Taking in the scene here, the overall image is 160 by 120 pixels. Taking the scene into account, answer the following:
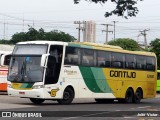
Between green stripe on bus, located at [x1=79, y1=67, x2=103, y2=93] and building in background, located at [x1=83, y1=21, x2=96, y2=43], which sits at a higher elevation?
building in background, located at [x1=83, y1=21, x2=96, y2=43]

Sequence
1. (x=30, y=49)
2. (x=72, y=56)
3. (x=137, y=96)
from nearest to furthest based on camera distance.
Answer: (x=30, y=49) → (x=72, y=56) → (x=137, y=96)

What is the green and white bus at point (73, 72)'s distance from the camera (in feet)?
76.0

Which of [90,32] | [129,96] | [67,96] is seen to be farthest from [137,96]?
[90,32]

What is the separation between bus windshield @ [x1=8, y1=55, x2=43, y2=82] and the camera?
2309 cm

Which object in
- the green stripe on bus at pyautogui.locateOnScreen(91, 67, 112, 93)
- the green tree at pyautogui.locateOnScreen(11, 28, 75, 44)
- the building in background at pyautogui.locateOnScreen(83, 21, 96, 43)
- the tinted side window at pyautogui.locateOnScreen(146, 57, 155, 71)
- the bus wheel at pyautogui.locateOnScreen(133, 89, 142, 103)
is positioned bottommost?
the bus wheel at pyautogui.locateOnScreen(133, 89, 142, 103)

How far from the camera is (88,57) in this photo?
84.7ft

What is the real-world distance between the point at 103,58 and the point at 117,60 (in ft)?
4.31

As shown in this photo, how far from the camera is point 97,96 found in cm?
2662

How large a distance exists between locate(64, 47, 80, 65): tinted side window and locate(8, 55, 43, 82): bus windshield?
1636mm

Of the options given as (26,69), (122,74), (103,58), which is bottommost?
(122,74)

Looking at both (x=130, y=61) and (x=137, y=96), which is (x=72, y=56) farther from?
(x=137, y=96)

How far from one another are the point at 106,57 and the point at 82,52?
7.52ft

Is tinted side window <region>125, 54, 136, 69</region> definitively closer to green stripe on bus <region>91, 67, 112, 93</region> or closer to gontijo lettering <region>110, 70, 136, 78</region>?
gontijo lettering <region>110, 70, 136, 78</region>

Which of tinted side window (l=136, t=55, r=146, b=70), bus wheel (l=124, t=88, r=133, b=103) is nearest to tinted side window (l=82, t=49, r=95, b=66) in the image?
bus wheel (l=124, t=88, r=133, b=103)
